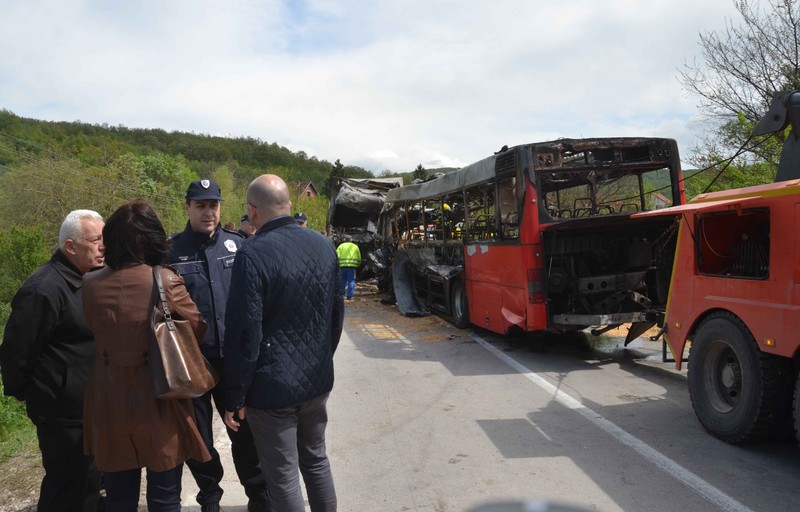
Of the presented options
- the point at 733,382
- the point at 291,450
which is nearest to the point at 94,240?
the point at 291,450

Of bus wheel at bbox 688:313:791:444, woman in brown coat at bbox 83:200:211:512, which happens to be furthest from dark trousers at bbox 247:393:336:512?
bus wheel at bbox 688:313:791:444

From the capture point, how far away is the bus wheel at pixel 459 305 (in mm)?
10648

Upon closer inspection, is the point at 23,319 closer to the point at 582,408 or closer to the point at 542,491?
the point at 542,491

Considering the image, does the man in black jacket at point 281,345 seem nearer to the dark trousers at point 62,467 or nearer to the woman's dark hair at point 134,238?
the woman's dark hair at point 134,238

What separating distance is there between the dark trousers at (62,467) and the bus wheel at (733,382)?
471 cm

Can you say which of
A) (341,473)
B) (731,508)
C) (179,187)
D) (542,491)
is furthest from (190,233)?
(179,187)

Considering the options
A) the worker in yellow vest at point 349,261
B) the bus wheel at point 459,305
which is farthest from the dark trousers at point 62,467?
the worker in yellow vest at point 349,261

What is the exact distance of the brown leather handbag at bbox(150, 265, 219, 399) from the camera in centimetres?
274

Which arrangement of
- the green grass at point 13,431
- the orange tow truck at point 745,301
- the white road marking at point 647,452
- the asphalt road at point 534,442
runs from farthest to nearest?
the green grass at point 13,431, the orange tow truck at point 745,301, the asphalt road at point 534,442, the white road marking at point 647,452

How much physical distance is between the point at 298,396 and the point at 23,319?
1.53 meters

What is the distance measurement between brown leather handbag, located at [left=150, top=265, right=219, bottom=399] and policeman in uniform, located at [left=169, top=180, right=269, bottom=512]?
2.28ft

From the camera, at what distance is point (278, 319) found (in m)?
2.98

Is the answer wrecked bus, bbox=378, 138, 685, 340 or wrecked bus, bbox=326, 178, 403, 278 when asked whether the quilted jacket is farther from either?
wrecked bus, bbox=326, 178, 403, 278

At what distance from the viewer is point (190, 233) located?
380 centimetres
